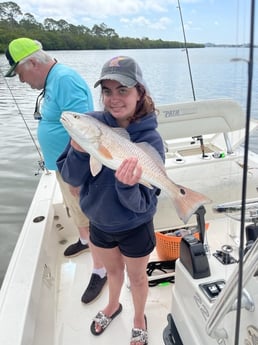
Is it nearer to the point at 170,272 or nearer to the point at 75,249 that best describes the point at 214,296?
the point at 170,272

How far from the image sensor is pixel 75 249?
96.8 inches

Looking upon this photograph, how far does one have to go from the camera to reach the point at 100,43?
3.79 m

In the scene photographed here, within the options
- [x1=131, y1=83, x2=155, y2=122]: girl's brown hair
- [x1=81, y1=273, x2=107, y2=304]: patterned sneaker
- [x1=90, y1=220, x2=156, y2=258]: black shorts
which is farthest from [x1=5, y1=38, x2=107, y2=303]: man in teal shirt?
[x1=131, y1=83, x2=155, y2=122]: girl's brown hair

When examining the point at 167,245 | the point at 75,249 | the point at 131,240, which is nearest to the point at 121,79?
→ the point at 131,240

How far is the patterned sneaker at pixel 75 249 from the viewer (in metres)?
2.45

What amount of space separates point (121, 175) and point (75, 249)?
1.55m

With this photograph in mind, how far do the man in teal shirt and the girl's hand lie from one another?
74 centimetres

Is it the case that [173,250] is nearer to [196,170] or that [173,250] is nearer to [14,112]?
[196,170]

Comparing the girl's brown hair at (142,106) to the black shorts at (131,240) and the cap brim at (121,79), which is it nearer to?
the cap brim at (121,79)

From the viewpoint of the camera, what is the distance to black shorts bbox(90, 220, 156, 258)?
1426 millimetres

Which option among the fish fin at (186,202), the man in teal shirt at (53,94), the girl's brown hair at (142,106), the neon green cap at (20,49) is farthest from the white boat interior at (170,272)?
the neon green cap at (20,49)

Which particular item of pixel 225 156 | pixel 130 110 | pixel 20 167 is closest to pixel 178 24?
pixel 225 156

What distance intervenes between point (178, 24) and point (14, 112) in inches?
273

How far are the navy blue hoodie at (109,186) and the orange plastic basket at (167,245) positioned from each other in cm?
78
